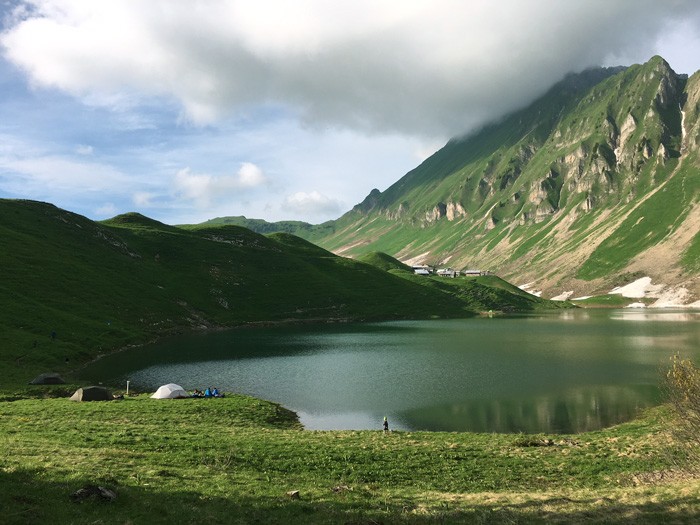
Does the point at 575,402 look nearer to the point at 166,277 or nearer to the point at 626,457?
the point at 626,457

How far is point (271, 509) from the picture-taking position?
73.9ft

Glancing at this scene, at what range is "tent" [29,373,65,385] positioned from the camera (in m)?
67.5

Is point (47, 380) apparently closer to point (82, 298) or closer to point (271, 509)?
point (271, 509)

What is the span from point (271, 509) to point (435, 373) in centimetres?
6295

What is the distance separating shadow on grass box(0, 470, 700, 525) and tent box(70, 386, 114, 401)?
3880cm

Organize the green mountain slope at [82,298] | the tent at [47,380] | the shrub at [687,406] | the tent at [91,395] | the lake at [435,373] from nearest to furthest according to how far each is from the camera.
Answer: the shrub at [687,406]
the lake at [435,373]
the tent at [91,395]
the tent at [47,380]
the green mountain slope at [82,298]

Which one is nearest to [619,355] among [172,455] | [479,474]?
[479,474]

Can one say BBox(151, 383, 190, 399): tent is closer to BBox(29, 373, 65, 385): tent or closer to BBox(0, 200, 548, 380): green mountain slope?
BBox(29, 373, 65, 385): tent

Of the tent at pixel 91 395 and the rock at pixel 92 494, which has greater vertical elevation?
the rock at pixel 92 494

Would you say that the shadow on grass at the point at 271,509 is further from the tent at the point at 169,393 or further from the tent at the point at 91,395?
the tent at the point at 91,395

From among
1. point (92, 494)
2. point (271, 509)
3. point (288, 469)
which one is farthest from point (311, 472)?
point (92, 494)

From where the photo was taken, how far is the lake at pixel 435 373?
56969 millimetres

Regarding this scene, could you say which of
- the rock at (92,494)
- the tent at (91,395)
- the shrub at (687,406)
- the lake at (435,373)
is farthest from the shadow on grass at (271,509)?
the tent at (91,395)

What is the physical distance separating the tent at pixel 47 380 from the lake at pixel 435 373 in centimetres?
866
